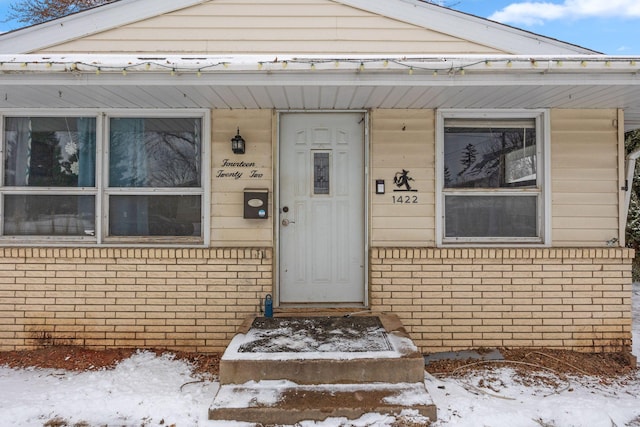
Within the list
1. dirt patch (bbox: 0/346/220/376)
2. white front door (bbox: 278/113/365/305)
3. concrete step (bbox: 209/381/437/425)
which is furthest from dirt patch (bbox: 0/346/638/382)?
white front door (bbox: 278/113/365/305)

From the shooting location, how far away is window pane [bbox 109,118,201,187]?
4.59 metres

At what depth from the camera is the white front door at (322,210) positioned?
471 centimetres

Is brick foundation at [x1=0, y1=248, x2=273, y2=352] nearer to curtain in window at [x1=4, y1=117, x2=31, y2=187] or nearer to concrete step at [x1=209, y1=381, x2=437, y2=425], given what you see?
curtain in window at [x1=4, y1=117, x2=31, y2=187]

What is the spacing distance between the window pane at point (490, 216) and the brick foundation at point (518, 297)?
328mm

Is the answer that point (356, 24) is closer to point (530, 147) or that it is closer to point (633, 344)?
point (530, 147)

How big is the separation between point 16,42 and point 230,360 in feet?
13.6

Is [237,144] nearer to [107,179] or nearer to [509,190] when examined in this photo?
[107,179]

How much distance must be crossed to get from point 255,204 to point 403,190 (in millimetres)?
1612

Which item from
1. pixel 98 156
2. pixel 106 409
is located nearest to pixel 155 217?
pixel 98 156

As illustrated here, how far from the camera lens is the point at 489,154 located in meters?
4.64

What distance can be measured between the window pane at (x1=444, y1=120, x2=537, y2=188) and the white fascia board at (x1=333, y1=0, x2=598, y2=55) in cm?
86

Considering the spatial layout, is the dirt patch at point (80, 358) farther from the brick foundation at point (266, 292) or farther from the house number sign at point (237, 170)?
the house number sign at point (237, 170)

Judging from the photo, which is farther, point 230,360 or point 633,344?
→ point 633,344

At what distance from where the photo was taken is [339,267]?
4.74 meters
